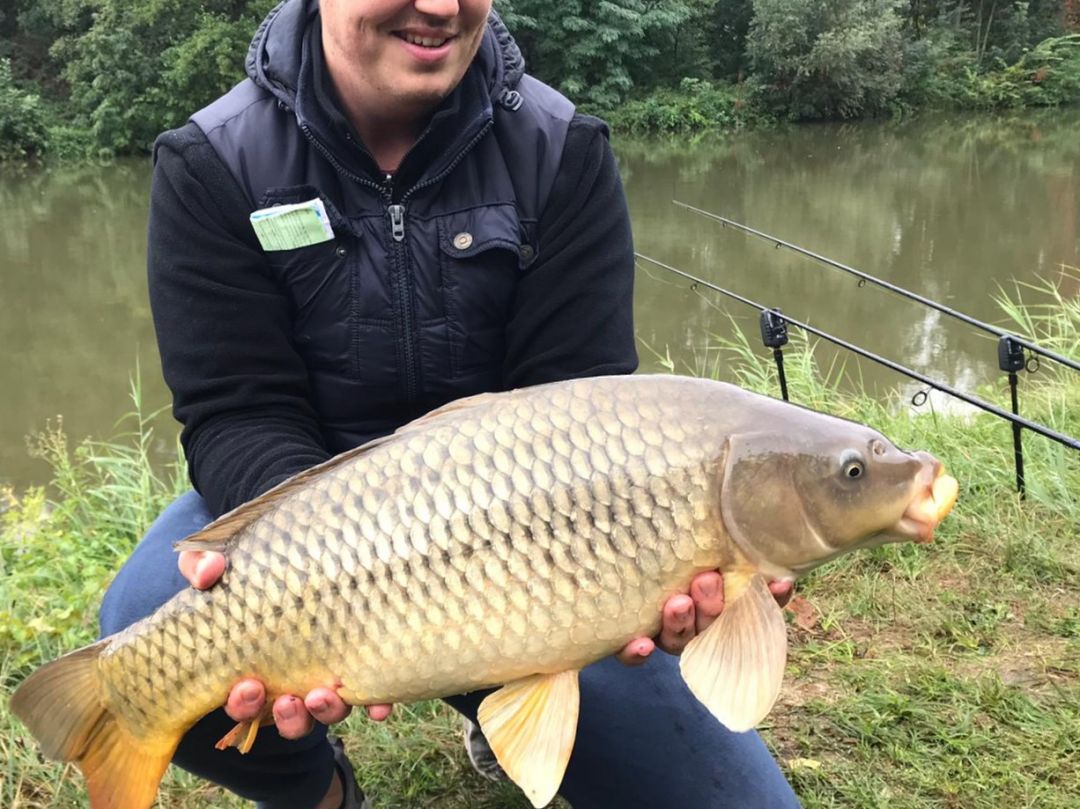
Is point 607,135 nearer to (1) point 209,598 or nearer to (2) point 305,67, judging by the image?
(2) point 305,67

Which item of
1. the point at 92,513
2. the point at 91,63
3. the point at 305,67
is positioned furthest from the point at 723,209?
the point at 91,63

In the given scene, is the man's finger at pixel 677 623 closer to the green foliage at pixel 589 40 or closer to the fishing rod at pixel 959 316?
the fishing rod at pixel 959 316

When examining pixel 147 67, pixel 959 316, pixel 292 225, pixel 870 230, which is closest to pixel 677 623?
pixel 292 225

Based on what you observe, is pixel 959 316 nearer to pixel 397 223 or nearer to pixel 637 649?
pixel 397 223

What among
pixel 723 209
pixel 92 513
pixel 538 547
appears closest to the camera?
pixel 538 547

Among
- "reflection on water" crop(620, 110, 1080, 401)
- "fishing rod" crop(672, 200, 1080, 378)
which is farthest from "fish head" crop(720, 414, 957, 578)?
"reflection on water" crop(620, 110, 1080, 401)

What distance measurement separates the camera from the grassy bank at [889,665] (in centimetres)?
138

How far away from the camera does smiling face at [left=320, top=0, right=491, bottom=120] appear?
1.17m

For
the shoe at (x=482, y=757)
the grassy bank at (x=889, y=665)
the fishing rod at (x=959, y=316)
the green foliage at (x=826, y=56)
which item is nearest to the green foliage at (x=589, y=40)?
the green foliage at (x=826, y=56)

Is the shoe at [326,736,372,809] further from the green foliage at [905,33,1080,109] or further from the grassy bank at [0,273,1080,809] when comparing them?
the green foliage at [905,33,1080,109]

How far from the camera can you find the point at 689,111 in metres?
16.7

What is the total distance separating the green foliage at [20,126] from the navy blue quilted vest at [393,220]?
45.7 feet

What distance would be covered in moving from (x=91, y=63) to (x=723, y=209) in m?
9.87

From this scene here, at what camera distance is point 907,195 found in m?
9.69
